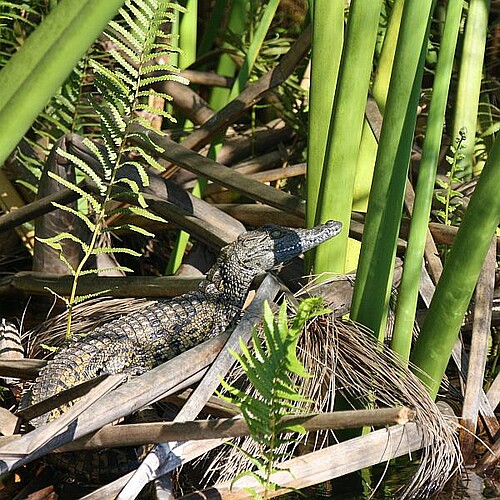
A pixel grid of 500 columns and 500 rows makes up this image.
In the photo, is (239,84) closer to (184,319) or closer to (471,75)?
(471,75)

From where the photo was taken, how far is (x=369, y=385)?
2371 millimetres

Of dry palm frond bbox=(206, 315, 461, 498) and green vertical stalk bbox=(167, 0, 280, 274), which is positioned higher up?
green vertical stalk bbox=(167, 0, 280, 274)

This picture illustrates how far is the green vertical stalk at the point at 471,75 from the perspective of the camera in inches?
138

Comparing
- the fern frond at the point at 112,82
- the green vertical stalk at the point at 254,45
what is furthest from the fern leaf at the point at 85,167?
the green vertical stalk at the point at 254,45

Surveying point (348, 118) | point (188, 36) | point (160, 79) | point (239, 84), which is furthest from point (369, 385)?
point (188, 36)

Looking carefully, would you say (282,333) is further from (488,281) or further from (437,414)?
(488,281)

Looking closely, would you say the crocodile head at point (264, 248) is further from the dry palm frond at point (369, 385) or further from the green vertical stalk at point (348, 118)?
the dry palm frond at point (369, 385)

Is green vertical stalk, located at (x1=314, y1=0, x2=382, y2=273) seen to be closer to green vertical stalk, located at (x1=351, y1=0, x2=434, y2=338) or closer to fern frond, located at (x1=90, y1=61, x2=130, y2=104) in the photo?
green vertical stalk, located at (x1=351, y1=0, x2=434, y2=338)

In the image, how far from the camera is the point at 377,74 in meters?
3.15

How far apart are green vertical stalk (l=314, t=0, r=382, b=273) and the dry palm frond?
302 mm

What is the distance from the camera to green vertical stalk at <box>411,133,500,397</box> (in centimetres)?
206

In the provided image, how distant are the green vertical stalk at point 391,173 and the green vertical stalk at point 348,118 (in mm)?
117

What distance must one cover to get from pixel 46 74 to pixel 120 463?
67.6 inches

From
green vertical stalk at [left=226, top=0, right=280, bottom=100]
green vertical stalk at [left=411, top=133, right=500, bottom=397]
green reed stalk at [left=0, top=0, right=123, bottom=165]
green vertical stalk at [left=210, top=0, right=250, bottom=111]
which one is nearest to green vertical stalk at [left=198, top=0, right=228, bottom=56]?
green vertical stalk at [left=210, top=0, right=250, bottom=111]
